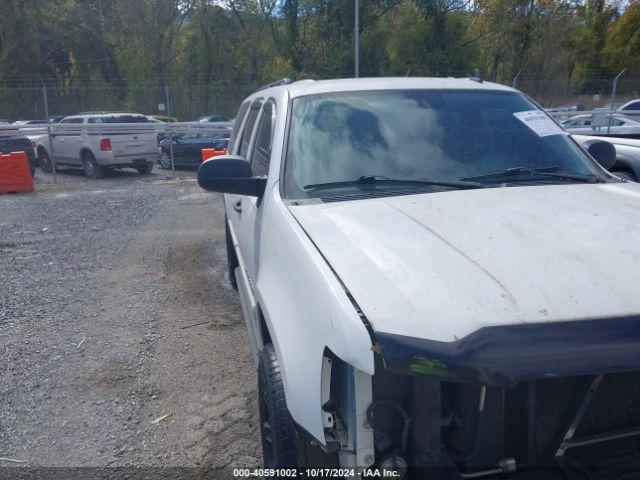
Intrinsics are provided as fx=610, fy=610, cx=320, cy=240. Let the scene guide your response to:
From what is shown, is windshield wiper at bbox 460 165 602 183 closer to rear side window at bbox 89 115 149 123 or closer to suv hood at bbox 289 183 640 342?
suv hood at bbox 289 183 640 342

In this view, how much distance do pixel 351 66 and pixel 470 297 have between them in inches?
1218

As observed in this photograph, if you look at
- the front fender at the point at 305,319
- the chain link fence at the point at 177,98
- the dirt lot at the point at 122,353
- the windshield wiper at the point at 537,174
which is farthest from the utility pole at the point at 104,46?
the front fender at the point at 305,319

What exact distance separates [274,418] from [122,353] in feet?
8.57

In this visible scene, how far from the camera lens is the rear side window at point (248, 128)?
15.6 ft

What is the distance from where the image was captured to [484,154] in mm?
3416

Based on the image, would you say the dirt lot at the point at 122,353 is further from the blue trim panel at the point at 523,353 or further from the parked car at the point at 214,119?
the parked car at the point at 214,119

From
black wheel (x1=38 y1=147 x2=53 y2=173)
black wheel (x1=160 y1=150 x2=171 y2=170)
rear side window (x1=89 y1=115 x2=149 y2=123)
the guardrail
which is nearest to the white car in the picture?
the guardrail

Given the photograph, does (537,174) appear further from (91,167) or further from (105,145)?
(91,167)

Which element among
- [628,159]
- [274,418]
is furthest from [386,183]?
[628,159]

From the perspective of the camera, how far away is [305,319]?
2.22 metres

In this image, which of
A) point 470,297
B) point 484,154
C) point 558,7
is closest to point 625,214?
point 484,154

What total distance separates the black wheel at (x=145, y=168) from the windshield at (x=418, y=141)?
1434 centimetres

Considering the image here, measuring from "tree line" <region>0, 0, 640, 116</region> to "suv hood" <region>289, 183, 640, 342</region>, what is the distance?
26.3m

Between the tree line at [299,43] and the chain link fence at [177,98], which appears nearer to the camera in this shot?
the chain link fence at [177,98]
